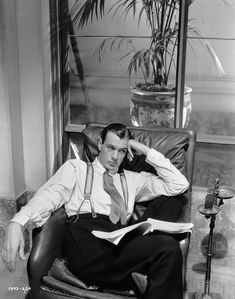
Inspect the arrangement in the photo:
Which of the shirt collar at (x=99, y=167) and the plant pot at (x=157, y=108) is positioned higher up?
the plant pot at (x=157, y=108)

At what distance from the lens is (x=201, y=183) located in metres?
3.35

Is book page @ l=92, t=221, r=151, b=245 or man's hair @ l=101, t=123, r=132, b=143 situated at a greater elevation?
man's hair @ l=101, t=123, r=132, b=143

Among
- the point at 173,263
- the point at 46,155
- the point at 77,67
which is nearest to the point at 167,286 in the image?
the point at 173,263

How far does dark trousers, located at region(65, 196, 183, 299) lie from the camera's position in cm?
201

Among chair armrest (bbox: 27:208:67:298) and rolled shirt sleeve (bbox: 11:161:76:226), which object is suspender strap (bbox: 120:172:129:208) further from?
chair armrest (bbox: 27:208:67:298)

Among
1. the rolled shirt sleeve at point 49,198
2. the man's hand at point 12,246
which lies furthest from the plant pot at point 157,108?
the man's hand at point 12,246

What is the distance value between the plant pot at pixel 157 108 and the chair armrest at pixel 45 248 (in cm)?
117

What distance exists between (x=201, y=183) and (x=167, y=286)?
4.77 ft

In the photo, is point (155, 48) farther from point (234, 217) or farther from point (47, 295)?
point (47, 295)

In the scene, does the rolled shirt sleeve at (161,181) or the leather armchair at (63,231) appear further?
the rolled shirt sleeve at (161,181)

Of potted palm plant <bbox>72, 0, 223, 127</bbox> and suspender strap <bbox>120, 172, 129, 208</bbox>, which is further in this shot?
potted palm plant <bbox>72, 0, 223, 127</bbox>

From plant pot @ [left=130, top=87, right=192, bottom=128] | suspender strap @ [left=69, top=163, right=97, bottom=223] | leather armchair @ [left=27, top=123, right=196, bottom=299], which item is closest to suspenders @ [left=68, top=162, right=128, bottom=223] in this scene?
suspender strap @ [left=69, top=163, right=97, bottom=223]

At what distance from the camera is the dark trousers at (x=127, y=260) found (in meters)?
2.01

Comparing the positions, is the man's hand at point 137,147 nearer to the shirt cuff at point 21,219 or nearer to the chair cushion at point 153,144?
the chair cushion at point 153,144
